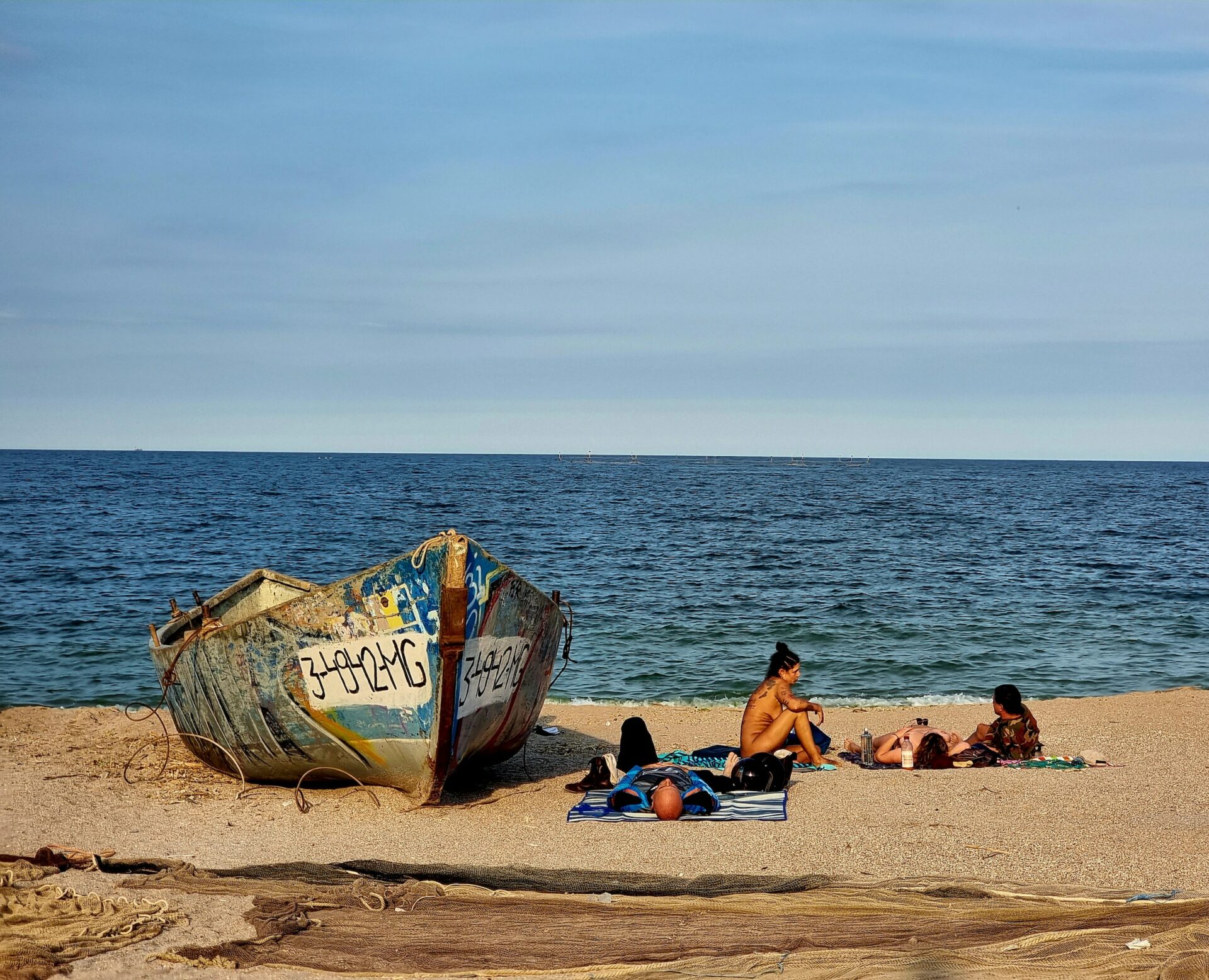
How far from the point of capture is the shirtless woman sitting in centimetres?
963

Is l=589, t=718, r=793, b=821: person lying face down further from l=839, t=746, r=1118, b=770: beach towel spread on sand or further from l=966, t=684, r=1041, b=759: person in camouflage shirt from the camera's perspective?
l=966, t=684, r=1041, b=759: person in camouflage shirt

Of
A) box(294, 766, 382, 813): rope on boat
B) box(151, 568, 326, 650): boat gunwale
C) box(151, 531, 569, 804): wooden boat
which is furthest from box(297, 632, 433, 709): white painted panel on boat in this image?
box(151, 568, 326, 650): boat gunwale

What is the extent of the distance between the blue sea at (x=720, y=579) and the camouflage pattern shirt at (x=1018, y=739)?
14.8ft

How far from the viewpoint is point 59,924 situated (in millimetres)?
5504

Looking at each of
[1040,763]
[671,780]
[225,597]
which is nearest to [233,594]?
[225,597]

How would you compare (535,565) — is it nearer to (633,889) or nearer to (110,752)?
(110,752)

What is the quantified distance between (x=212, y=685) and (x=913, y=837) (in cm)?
583

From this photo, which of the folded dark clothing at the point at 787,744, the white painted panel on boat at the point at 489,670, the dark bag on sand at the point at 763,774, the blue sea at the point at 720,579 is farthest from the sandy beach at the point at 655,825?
the blue sea at the point at 720,579

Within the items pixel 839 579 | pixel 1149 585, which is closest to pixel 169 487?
pixel 839 579

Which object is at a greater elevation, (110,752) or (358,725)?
(358,725)

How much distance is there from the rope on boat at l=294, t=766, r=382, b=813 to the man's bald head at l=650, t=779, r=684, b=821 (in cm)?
224

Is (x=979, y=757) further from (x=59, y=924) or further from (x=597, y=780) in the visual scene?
(x=59, y=924)

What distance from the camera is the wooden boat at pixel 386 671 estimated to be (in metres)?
8.12

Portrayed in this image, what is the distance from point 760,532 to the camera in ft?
137
